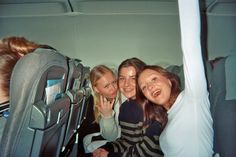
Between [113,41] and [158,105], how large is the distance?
1.37 feet

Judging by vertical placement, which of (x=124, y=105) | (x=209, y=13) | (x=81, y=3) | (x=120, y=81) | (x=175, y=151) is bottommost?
(x=175, y=151)

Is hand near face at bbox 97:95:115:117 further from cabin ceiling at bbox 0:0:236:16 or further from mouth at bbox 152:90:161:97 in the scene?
cabin ceiling at bbox 0:0:236:16

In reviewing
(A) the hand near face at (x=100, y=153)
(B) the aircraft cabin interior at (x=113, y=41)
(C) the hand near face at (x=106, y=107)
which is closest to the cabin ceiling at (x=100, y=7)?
(B) the aircraft cabin interior at (x=113, y=41)

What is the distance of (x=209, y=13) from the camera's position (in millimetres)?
1313

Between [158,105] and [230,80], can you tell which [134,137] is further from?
[230,80]

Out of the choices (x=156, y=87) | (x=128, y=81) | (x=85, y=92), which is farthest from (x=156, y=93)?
(x=85, y=92)

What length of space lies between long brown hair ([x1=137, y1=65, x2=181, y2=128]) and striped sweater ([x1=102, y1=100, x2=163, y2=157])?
26mm

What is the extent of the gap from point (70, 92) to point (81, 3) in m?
0.55

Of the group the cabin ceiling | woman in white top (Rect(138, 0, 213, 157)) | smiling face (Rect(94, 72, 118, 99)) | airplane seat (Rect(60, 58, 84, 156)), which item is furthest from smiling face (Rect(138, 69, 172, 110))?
the cabin ceiling

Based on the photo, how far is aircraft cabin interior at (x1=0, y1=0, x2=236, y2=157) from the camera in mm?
1006

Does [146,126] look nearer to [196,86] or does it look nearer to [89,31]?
[196,86]

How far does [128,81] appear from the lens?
3.89 feet

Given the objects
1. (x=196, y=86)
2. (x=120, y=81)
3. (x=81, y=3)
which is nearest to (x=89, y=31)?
(x=81, y=3)

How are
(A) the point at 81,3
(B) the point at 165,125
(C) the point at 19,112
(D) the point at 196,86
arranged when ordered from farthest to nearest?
(A) the point at 81,3 → (B) the point at 165,125 → (D) the point at 196,86 → (C) the point at 19,112
